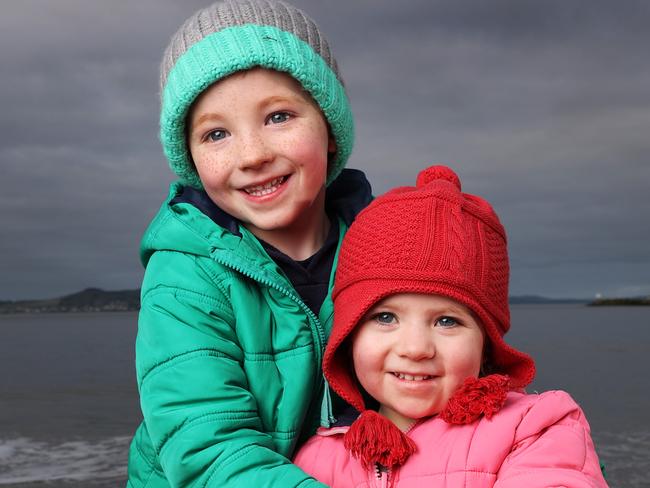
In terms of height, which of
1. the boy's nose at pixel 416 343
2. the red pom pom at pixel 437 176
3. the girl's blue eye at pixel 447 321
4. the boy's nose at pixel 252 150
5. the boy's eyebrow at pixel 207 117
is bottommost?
the boy's nose at pixel 416 343

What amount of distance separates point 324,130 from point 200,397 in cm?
99

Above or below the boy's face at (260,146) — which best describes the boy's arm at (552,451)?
below

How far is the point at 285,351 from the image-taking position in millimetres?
2328

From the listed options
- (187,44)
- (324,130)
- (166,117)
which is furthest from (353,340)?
(187,44)

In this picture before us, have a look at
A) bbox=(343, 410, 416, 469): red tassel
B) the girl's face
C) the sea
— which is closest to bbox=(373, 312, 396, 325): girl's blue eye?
the girl's face

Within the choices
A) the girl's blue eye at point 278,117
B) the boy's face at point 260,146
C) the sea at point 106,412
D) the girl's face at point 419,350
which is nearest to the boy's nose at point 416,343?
the girl's face at point 419,350

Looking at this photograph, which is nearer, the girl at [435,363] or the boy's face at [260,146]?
the girl at [435,363]

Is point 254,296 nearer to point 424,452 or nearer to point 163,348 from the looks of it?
point 163,348

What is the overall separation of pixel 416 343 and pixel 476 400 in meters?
0.21

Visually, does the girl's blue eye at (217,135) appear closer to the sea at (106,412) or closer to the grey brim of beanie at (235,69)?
the grey brim of beanie at (235,69)

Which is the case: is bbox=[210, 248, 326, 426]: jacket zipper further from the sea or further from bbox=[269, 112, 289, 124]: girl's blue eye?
the sea

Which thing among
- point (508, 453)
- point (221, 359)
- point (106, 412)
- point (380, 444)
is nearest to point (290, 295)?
point (221, 359)

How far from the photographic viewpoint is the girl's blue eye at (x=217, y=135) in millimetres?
2436

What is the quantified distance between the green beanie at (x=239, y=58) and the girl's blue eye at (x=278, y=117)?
0.37 ft
